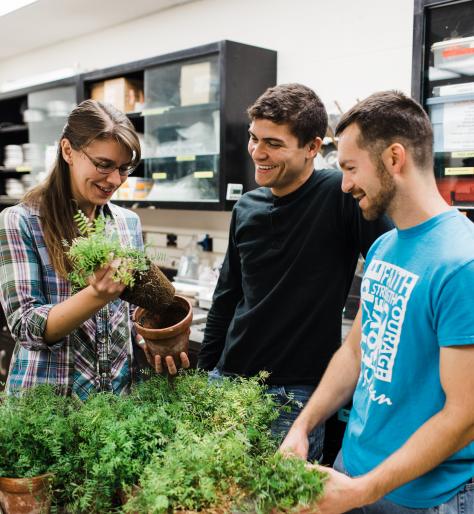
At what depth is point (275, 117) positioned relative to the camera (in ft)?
5.41

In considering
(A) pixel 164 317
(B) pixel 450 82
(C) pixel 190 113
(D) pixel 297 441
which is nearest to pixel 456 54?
(B) pixel 450 82

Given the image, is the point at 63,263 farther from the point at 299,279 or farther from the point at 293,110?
the point at 293,110

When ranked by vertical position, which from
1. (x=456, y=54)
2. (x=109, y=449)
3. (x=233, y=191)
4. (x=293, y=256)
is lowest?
(x=109, y=449)

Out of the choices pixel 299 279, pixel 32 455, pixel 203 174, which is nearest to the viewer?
pixel 32 455

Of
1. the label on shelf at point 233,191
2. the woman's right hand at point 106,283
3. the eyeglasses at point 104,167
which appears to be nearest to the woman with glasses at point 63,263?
the eyeglasses at point 104,167

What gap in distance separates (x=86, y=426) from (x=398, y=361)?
0.63 metres

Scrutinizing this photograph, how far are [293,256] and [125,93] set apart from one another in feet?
7.51

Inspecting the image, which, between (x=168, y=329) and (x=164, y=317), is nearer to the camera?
(x=168, y=329)

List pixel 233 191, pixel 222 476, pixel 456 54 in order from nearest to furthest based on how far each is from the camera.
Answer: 1. pixel 222 476
2. pixel 456 54
3. pixel 233 191

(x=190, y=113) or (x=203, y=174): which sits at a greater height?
(x=190, y=113)

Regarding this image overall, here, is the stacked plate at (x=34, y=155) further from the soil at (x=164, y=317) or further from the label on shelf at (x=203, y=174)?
the soil at (x=164, y=317)

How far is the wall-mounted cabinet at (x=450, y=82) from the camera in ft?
6.59

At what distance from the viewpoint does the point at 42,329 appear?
4.58 feet

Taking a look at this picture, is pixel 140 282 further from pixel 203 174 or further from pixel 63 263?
pixel 203 174
